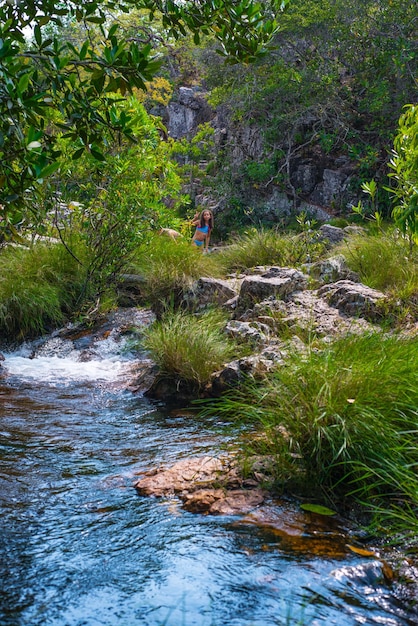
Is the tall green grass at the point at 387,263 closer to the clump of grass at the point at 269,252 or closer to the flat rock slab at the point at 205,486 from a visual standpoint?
the clump of grass at the point at 269,252

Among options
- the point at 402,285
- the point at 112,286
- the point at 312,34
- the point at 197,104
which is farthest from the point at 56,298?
the point at 197,104

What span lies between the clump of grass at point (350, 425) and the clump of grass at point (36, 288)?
6.19m

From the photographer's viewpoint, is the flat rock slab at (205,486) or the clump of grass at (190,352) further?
the clump of grass at (190,352)

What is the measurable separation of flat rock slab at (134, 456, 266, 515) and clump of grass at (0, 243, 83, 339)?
19.1 feet

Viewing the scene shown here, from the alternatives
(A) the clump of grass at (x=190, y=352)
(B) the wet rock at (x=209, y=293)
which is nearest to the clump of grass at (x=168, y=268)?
(B) the wet rock at (x=209, y=293)

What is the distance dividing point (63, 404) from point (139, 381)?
41.3 inches

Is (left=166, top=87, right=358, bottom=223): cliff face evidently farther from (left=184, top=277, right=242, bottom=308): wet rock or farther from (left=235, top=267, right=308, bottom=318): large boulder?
(left=235, top=267, right=308, bottom=318): large boulder

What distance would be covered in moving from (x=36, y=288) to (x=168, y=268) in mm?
2163

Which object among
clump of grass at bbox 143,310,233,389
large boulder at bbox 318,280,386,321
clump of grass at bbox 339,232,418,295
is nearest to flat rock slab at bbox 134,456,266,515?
clump of grass at bbox 143,310,233,389

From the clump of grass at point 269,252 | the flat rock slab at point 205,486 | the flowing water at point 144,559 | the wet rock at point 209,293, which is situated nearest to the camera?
the flowing water at point 144,559

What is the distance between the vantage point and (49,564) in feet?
Result: 9.82

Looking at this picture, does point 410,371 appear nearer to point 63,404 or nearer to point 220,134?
point 63,404

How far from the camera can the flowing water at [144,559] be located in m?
2.56

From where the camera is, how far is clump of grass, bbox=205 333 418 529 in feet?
11.5
